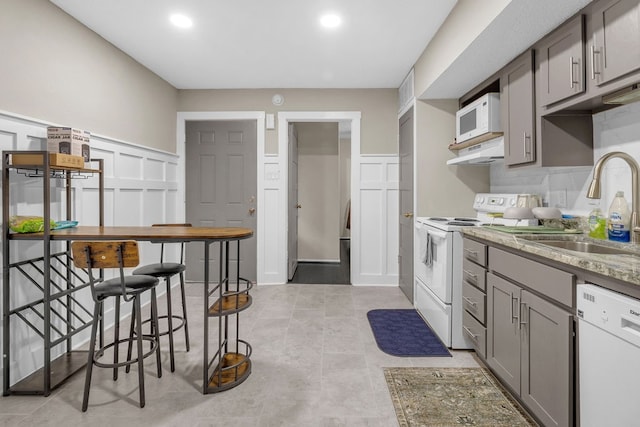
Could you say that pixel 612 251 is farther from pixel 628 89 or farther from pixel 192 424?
pixel 192 424

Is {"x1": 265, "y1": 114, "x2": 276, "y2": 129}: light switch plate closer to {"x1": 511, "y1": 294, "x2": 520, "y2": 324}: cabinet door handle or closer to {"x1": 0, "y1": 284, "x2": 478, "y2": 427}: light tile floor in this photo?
{"x1": 0, "y1": 284, "x2": 478, "y2": 427}: light tile floor

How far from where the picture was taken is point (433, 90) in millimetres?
3193

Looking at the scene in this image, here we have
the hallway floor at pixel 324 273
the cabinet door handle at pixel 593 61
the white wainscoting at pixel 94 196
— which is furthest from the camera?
the hallway floor at pixel 324 273

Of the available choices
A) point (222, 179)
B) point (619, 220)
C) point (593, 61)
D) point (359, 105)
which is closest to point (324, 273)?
point (222, 179)

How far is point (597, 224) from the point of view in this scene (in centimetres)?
196

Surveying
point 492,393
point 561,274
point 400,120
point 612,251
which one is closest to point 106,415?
point 492,393

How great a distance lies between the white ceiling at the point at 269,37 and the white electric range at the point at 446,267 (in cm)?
160

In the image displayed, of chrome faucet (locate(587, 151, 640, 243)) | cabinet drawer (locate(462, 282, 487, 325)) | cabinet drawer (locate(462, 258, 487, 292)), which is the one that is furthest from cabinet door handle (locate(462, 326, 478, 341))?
chrome faucet (locate(587, 151, 640, 243))

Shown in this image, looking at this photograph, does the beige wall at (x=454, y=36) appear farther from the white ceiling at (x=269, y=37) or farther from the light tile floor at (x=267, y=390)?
Answer: the light tile floor at (x=267, y=390)

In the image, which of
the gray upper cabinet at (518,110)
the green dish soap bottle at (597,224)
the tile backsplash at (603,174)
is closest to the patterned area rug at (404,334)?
the green dish soap bottle at (597,224)

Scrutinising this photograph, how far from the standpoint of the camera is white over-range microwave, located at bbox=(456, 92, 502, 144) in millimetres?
2676

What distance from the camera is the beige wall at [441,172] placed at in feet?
11.3

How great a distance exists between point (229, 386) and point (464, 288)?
1740mm

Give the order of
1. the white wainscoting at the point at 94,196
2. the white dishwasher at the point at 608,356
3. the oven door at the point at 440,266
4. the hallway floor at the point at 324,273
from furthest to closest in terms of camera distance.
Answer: the hallway floor at the point at 324,273
the oven door at the point at 440,266
the white wainscoting at the point at 94,196
the white dishwasher at the point at 608,356
